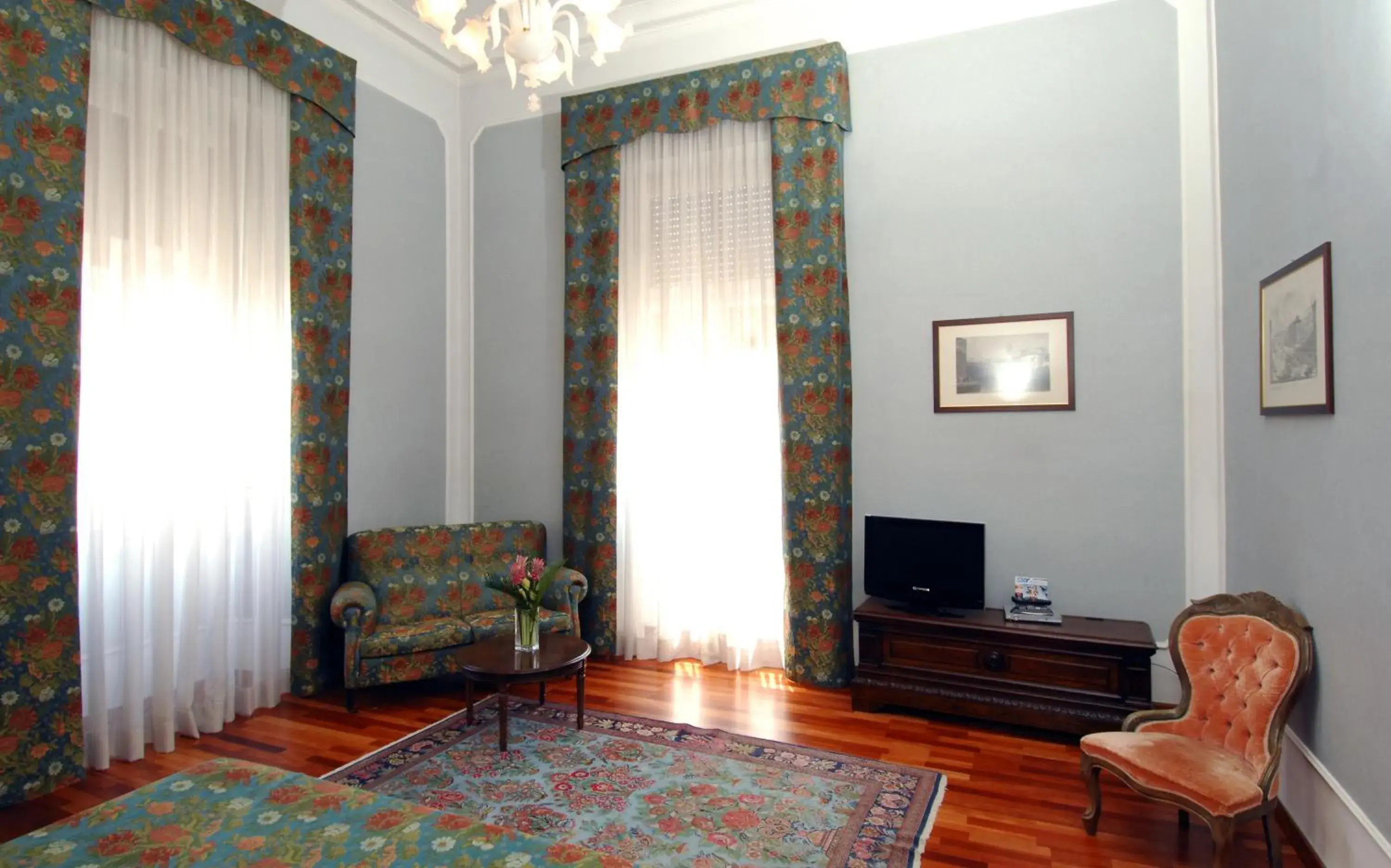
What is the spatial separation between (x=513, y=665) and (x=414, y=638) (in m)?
0.88

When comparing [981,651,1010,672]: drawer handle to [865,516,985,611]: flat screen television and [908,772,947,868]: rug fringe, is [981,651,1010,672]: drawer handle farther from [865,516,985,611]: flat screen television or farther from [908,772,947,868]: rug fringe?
[908,772,947,868]: rug fringe

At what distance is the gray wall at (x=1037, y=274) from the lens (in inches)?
148

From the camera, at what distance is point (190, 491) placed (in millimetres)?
3574

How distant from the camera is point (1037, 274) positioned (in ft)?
13.0

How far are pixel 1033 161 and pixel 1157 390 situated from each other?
1.33 m

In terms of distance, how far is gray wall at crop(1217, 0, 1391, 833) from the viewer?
2.07m

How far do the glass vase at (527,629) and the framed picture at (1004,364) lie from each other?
2387mm

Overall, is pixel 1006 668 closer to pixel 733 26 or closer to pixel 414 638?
Answer: pixel 414 638

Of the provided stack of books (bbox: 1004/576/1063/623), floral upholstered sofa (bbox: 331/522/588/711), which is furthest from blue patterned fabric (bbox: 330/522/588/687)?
stack of books (bbox: 1004/576/1063/623)

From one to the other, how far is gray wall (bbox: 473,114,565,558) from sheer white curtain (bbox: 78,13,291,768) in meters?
1.44

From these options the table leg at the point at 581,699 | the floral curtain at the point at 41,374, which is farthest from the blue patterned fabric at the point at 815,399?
the floral curtain at the point at 41,374

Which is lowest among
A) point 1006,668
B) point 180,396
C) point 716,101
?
point 1006,668

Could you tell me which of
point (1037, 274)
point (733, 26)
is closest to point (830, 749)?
point (1037, 274)

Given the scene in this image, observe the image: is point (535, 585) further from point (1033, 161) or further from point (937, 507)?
point (1033, 161)
